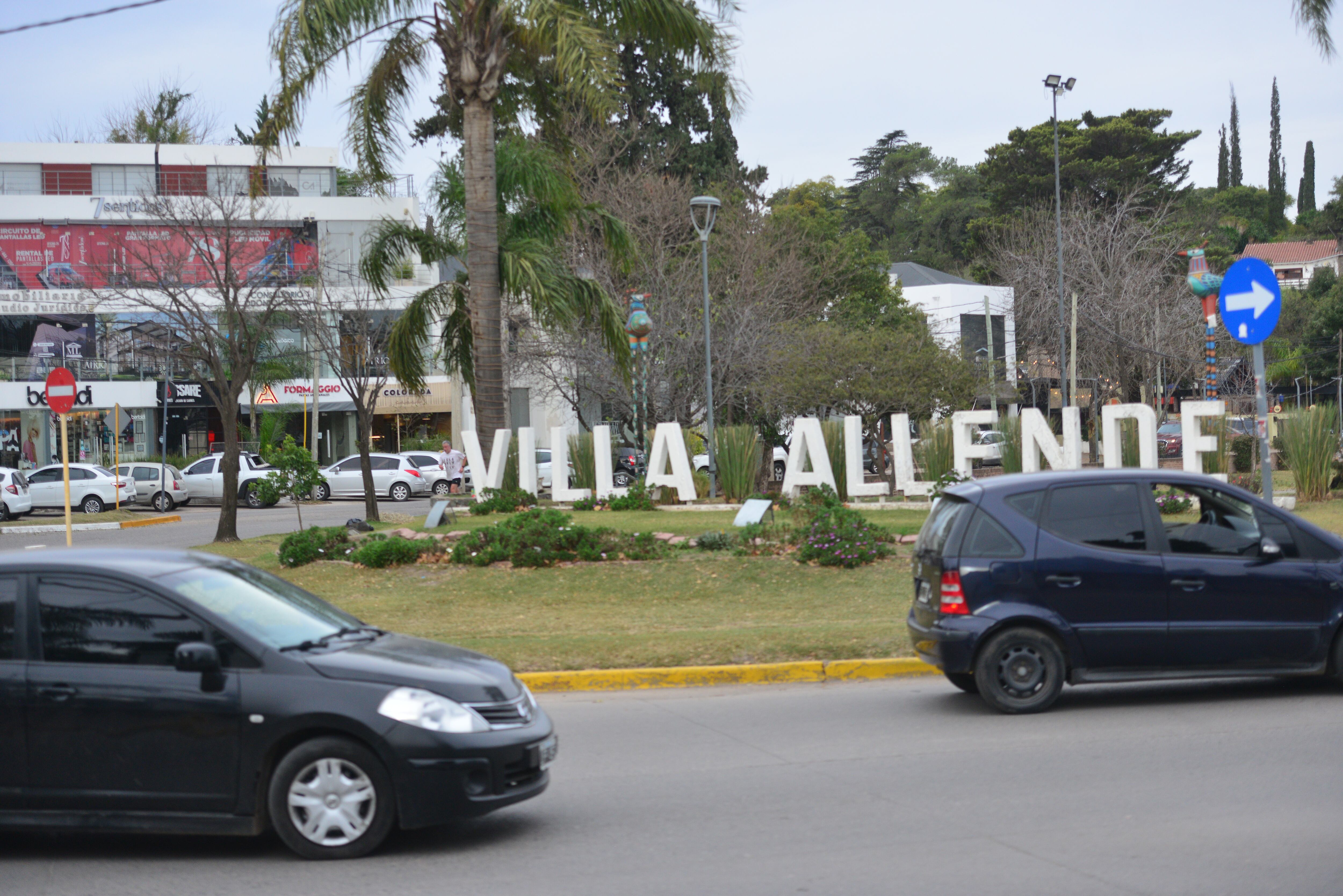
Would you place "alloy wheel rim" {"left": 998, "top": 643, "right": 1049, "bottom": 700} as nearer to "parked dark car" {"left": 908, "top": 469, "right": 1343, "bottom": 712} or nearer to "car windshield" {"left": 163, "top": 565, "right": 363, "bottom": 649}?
"parked dark car" {"left": 908, "top": 469, "right": 1343, "bottom": 712}

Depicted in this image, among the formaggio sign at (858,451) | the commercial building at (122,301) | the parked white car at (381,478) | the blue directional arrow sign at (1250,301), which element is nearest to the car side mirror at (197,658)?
the blue directional arrow sign at (1250,301)

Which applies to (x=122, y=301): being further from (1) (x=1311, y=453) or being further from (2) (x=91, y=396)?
(1) (x=1311, y=453)

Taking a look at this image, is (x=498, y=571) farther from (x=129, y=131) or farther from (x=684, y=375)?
(x=129, y=131)

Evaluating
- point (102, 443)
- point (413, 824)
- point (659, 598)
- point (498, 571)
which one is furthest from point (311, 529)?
point (102, 443)

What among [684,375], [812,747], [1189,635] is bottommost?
[812,747]

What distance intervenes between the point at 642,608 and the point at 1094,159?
54.7 m

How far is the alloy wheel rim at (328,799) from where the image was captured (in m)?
5.50

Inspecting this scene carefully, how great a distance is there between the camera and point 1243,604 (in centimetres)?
831

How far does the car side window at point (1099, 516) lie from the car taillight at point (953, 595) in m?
0.71

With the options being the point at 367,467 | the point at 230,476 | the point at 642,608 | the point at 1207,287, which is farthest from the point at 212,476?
the point at 1207,287

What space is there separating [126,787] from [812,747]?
13.1ft

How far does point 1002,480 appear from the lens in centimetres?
859

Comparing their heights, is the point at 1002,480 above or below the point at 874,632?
above

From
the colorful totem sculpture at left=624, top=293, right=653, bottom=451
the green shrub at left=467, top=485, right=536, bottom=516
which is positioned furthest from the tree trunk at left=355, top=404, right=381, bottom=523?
the colorful totem sculpture at left=624, top=293, right=653, bottom=451
